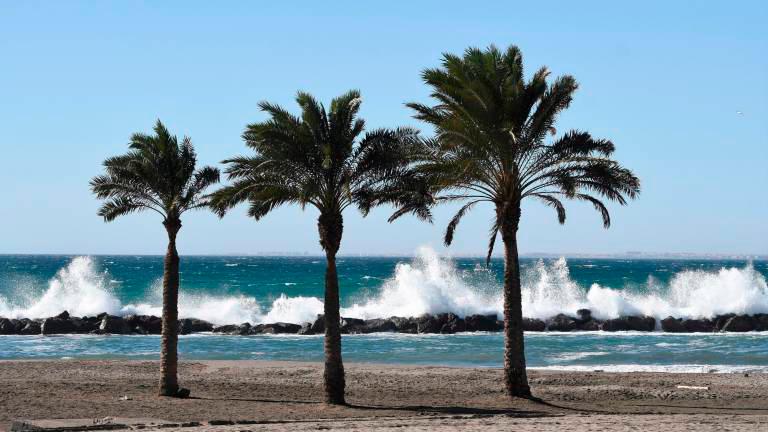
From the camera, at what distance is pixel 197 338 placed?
4322 cm

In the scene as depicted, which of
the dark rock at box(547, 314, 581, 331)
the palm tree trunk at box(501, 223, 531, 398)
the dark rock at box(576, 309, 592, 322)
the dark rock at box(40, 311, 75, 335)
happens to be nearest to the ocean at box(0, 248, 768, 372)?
the dark rock at box(40, 311, 75, 335)

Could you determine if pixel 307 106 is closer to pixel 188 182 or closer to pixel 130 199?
pixel 188 182

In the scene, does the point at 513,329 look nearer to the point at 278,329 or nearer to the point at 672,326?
the point at 278,329

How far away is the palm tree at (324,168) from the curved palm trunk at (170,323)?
1.69 m

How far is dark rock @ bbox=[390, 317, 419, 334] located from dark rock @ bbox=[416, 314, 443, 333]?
0.51 ft

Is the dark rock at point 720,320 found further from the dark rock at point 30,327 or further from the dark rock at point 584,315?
the dark rock at point 30,327

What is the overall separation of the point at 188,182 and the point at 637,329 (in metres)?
32.1

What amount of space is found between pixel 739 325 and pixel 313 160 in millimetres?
33630

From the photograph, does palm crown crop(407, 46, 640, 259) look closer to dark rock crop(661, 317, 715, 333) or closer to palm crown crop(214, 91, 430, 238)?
palm crown crop(214, 91, 430, 238)

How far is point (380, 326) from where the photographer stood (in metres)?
47.1

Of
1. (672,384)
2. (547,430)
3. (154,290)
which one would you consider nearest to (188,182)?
(547,430)

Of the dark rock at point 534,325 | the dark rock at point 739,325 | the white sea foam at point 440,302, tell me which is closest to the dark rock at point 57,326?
the white sea foam at point 440,302

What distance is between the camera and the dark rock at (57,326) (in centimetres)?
4506

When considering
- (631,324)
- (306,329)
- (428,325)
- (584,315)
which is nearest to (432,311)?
(428,325)
